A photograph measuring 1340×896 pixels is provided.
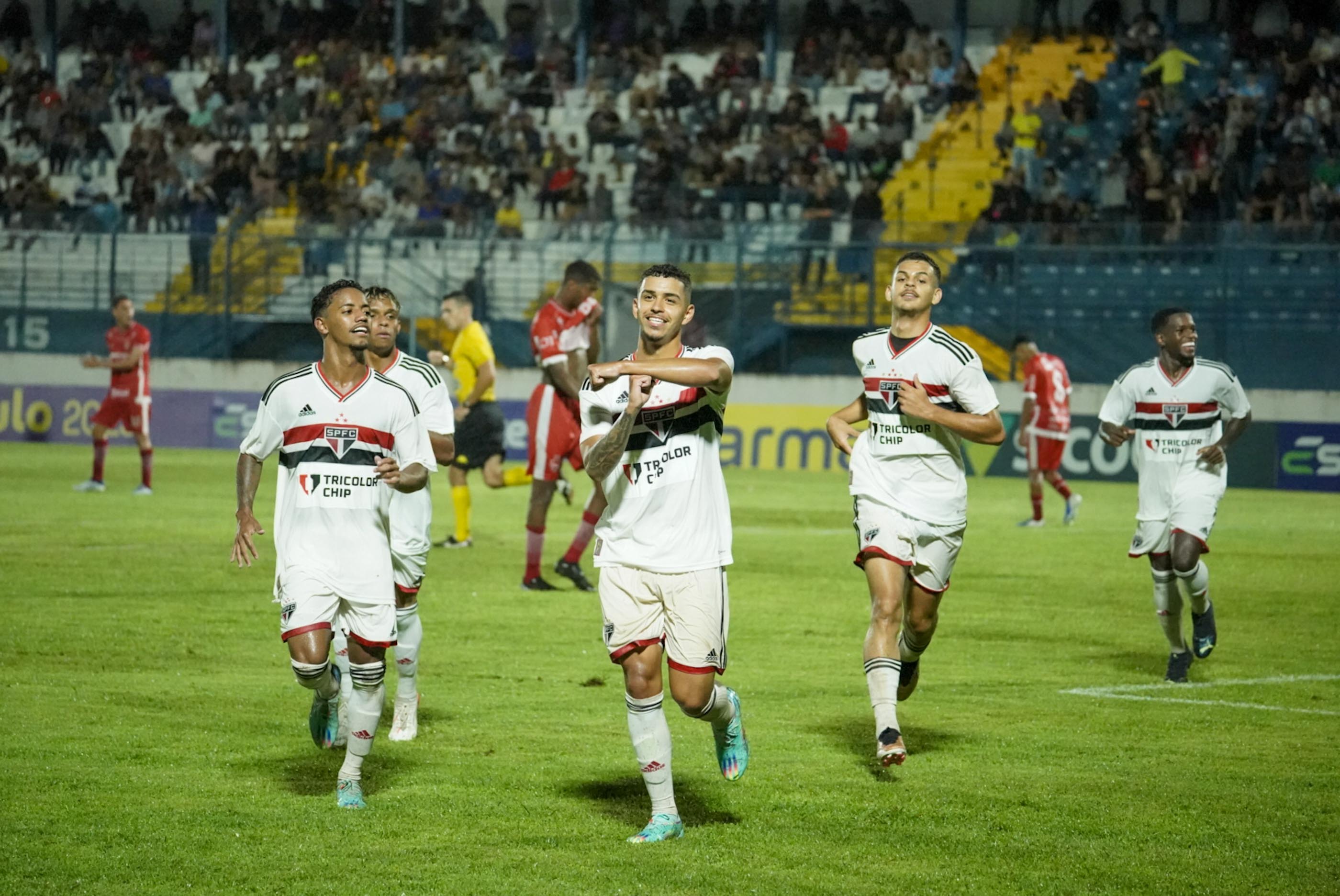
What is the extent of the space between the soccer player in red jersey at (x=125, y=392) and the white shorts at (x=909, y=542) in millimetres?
16059

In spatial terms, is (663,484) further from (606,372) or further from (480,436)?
(480,436)

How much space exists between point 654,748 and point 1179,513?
5.21m

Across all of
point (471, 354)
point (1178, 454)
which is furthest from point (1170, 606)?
point (471, 354)

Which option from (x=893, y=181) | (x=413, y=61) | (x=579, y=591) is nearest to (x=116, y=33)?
(x=413, y=61)

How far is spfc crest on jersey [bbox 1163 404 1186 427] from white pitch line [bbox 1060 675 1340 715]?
1561 millimetres

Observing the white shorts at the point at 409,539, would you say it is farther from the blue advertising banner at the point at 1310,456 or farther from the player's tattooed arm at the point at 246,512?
the blue advertising banner at the point at 1310,456

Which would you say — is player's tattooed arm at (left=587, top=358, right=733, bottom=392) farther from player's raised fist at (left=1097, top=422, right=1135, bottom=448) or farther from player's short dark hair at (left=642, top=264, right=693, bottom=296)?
player's raised fist at (left=1097, top=422, right=1135, bottom=448)

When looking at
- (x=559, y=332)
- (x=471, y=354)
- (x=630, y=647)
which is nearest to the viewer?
(x=630, y=647)

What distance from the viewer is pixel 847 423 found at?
830 centimetres

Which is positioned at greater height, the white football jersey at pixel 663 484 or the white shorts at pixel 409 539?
the white football jersey at pixel 663 484

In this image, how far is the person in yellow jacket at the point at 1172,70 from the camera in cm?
3284

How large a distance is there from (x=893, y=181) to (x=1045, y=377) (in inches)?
521

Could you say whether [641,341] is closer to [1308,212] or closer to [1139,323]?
[1139,323]

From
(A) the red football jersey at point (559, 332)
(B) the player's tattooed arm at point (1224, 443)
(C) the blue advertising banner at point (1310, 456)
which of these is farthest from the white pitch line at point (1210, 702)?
(C) the blue advertising banner at point (1310, 456)
